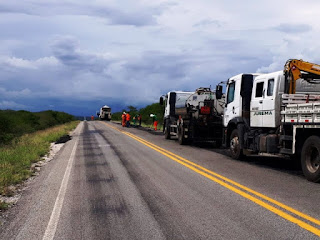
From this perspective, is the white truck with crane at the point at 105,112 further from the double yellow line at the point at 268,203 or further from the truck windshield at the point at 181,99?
the double yellow line at the point at 268,203

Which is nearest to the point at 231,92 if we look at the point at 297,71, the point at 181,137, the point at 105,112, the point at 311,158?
the point at 297,71

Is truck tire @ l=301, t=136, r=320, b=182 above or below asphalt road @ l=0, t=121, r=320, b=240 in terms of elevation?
above

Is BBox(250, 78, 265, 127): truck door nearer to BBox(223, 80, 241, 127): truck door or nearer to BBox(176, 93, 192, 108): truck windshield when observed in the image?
BBox(223, 80, 241, 127): truck door

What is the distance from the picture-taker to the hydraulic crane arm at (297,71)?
10508 mm

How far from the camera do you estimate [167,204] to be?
6492mm

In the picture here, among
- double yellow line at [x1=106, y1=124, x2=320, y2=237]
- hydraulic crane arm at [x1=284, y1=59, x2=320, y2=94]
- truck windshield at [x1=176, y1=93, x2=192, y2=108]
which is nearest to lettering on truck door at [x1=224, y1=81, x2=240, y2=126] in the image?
hydraulic crane arm at [x1=284, y1=59, x2=320, y2=94]

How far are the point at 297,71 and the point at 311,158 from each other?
2784mm

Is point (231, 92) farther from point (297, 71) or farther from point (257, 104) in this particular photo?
point (297, 71)

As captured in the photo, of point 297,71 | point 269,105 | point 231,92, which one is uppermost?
point 297,71

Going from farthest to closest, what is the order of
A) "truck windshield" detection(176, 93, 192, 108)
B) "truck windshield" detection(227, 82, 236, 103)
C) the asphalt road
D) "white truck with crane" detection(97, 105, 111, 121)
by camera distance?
"white truck with crane" detection(97, 105, 111, 121) → "truck windshield" detection(176, 93, 192, 108) → "truck windshield" detection(227, 82, 236, 103) → the asphalt road

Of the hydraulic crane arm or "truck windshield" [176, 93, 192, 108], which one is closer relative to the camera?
the hydraulic crane arm

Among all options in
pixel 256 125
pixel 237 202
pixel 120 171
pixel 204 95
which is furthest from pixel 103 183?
pixel 204 95

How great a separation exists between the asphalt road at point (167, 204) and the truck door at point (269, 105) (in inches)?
53.9

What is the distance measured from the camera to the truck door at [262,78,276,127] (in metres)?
10.9
